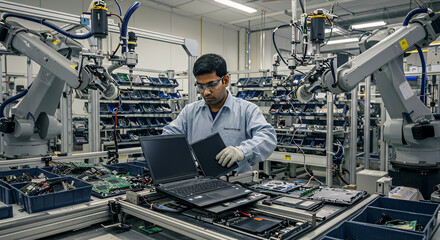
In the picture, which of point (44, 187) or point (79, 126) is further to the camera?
point (79, 126)

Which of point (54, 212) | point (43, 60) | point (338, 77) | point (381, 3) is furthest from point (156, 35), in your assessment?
point (381, 3)

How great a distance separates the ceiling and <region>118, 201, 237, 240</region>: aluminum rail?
7888 millimetres

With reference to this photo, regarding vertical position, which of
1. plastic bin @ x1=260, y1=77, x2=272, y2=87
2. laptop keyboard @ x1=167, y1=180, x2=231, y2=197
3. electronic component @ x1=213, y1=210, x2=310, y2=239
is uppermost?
plastic bin @ x1=260, y1=77, x2=272, y2=87

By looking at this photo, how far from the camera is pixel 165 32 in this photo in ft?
31.6

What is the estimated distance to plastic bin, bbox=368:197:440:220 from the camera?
4.55 feet

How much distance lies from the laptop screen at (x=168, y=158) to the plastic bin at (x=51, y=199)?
0.38 meters

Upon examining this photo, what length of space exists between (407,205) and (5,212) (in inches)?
70.3

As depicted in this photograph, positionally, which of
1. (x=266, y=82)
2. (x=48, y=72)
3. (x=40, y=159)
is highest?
(x=266, y=82)

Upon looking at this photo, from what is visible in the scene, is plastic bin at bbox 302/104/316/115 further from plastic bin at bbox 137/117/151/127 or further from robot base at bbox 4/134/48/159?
robot base at bbox 4/134/48/159

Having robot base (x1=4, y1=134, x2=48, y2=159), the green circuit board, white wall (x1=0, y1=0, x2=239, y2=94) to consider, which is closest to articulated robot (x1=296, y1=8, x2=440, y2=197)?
the green circuit board

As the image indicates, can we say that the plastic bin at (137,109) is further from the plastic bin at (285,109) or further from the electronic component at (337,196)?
the electronic component at (337,196)

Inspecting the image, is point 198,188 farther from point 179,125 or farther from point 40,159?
point 40,159

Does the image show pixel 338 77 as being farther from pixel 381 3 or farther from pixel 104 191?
pixel 381 3

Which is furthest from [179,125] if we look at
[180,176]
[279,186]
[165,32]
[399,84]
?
[165,32]
